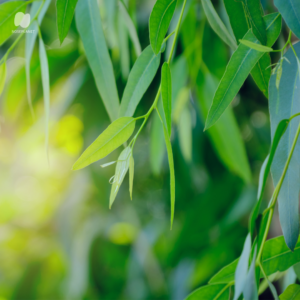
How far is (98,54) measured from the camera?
25 centimetres

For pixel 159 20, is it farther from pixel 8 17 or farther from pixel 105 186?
pixel 105 186

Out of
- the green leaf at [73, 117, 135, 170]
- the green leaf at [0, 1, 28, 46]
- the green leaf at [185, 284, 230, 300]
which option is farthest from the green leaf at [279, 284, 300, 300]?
the green leaf at [0, 1, 28, 46]

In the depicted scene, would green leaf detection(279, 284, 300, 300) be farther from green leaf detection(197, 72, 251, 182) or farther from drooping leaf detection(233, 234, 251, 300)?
green leaf detection(197, 72, 251, 182)

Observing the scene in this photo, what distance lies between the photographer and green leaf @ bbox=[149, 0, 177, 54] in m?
0.18

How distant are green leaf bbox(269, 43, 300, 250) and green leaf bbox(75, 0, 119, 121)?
0.12 metres

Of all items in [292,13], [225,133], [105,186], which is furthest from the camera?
[105,186]

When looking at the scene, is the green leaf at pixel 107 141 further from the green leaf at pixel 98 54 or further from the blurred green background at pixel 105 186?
the blurred green background at pixel 105 186

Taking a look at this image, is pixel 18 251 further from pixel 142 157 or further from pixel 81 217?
pixel 142 157

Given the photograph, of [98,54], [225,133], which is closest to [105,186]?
Answer: [225,133]

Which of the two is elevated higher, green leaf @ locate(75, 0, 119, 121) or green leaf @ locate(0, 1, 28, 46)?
green leaf @ locate(0, 1, 28, 46)

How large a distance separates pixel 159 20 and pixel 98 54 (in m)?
0.09

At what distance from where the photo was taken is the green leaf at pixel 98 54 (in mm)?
250

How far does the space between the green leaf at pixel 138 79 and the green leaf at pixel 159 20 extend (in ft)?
0.09

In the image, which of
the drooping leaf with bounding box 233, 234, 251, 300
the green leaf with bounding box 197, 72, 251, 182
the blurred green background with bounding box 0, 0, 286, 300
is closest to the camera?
the drooping leaf with bounding box 233, 234, 251, 300
